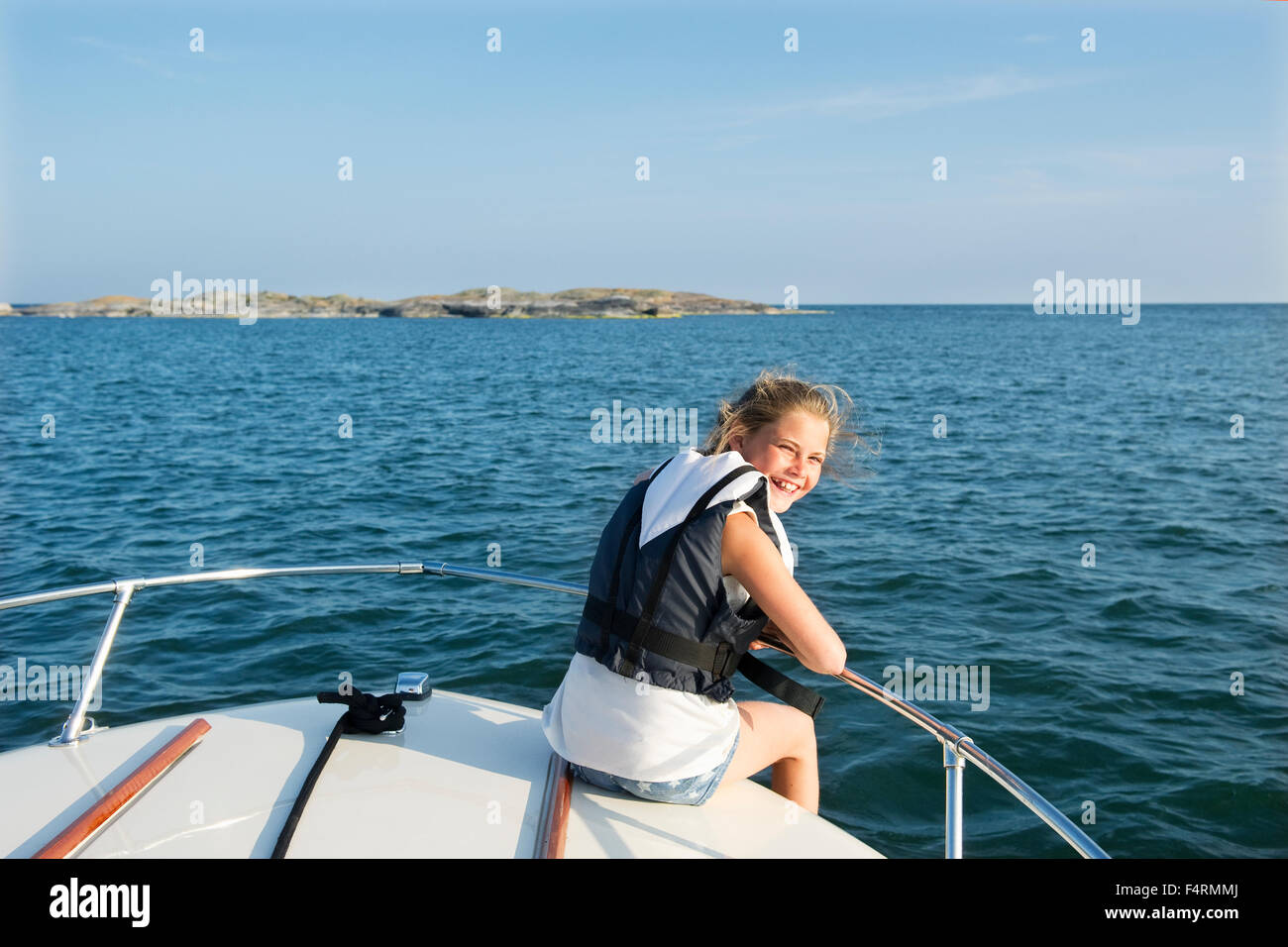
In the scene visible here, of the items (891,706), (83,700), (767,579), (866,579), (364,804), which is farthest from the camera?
(866,579)

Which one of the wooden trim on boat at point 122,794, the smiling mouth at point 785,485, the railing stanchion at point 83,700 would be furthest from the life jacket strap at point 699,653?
the railing stanchion at point 83,700

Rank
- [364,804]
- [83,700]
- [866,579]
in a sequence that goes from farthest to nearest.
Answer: [866,579] → [83,700] → [364,804]

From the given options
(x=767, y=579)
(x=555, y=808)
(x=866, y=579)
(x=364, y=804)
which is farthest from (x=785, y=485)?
(x=866, y=579)

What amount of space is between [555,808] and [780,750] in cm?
66

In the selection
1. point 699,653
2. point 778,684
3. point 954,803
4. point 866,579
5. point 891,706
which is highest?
point 699,653

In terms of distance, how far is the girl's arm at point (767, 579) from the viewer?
232 centimetres

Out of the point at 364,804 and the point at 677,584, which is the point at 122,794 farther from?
the point at 677,584

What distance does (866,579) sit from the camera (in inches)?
384

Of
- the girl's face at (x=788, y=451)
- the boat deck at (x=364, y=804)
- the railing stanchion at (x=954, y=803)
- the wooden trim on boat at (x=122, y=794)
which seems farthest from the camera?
the girl's face at (x=788, y=451)

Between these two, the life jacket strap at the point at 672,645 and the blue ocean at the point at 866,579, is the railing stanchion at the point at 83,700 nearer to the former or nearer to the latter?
the life jacket strap at the point at 672,645

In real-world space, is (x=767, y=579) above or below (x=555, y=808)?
above

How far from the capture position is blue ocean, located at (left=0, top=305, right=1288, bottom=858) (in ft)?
19.9

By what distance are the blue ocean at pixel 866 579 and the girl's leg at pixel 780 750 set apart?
2593 mm

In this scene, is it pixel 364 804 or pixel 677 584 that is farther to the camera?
pixel 364 804
